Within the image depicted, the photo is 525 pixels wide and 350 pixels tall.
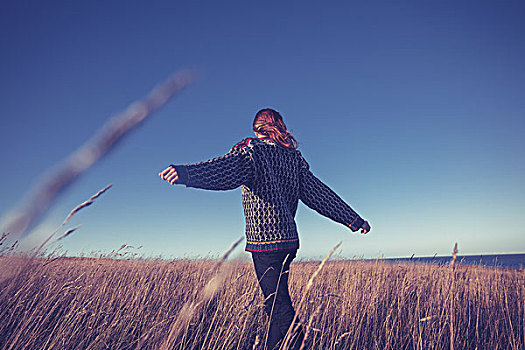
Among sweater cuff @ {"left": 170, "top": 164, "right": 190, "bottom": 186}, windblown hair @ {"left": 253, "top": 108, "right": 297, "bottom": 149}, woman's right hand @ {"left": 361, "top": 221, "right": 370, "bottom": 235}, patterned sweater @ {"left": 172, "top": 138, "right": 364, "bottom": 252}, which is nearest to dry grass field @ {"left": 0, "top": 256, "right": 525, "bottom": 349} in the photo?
patterned sweater @ {"left": 172, "top": 138, "right": 364, "bottom": 252}

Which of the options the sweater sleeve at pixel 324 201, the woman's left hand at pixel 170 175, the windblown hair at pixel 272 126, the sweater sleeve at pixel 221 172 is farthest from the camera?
the sweater sleeve at pixel 324 201

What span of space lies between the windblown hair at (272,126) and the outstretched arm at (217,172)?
0.33m

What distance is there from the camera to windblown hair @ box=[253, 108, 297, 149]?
118 inches

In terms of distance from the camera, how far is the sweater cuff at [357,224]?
11.1ft

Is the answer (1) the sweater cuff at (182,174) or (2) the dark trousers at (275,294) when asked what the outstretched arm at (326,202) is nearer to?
(2) the dark trousers at (275,294)

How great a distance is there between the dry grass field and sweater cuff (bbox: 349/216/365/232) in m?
0.70

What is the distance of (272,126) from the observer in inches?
118

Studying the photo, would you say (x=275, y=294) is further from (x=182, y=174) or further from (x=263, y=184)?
(x=182, y=174)

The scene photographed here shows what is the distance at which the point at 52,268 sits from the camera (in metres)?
5.10

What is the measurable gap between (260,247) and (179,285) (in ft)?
10.2

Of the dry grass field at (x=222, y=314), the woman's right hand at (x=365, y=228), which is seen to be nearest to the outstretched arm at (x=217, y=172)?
the dry grass field at (x=222, y=314)

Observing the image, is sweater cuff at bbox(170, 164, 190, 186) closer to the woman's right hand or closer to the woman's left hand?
the woman's left hand

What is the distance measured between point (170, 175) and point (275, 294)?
125 centimetres

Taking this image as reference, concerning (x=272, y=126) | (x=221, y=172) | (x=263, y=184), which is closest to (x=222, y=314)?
(x=263, y=184)
